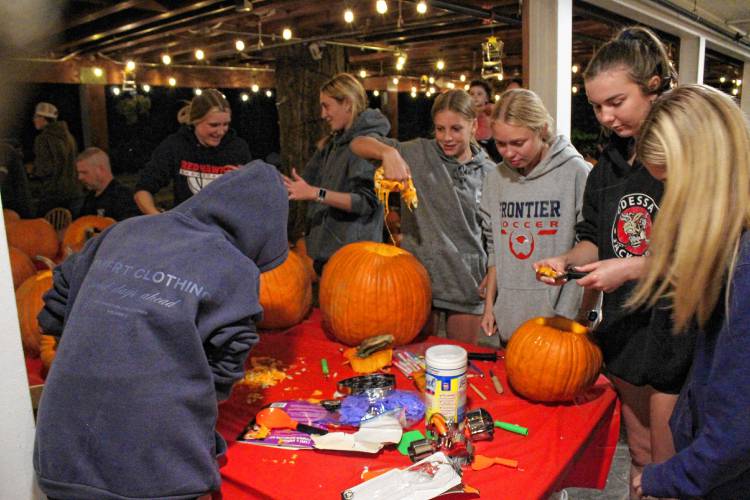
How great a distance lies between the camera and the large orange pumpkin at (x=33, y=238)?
3250 mm

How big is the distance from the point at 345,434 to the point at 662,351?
0.94 metres

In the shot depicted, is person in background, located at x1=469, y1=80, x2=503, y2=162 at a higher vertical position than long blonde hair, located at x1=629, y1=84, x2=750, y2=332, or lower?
higher

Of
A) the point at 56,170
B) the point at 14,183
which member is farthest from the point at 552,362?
the point at 56,170

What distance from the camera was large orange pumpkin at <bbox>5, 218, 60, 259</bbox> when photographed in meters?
3.25

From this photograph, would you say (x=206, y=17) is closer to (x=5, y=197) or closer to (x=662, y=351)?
(x=5, y=197)

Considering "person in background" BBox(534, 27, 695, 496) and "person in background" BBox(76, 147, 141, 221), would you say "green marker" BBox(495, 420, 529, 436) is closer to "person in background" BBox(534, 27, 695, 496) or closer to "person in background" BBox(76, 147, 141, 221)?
"person in background" BBox(534, 27, 695, 496)

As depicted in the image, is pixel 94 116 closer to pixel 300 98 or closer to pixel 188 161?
pixel 300 98

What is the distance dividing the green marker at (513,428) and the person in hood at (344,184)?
4.29 feet

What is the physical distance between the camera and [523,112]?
6.29ft

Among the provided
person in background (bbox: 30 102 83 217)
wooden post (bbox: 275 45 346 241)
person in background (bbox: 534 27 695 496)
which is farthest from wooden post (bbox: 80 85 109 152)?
person in background (bbox: 534 27 695 496)

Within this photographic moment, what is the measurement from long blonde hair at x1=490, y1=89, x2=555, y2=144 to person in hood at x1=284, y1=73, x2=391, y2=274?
71cm

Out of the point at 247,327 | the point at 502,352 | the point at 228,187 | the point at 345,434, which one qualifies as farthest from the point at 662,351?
the point at 228,187

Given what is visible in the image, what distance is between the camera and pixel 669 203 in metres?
1.11

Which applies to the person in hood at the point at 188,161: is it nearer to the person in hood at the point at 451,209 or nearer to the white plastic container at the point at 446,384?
the person in hood at the point at 451,209
